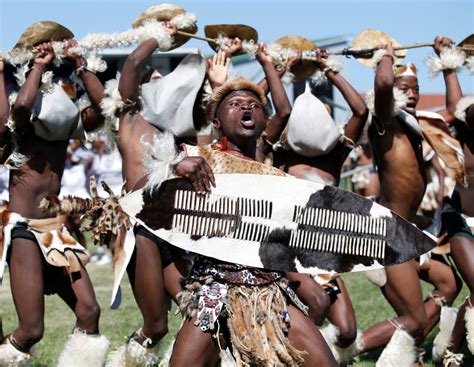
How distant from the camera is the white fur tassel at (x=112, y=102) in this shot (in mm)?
6258

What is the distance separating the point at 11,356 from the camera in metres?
6.02

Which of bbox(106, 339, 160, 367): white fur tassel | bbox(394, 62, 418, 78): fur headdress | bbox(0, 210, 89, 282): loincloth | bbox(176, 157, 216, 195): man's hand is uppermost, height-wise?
bbox(394, 62, 418, 78): fur headdress

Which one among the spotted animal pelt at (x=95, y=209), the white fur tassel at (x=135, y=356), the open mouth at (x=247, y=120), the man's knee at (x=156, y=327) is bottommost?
the white fur tassel at (x=135, y=356)

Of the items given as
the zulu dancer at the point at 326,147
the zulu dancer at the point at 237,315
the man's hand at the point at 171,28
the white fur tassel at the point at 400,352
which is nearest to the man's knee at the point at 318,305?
the zulu dancer at the point at 326,147

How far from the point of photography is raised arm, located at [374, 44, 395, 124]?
21.0ft

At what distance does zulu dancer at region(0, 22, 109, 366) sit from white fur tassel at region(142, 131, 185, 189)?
57.5 inches

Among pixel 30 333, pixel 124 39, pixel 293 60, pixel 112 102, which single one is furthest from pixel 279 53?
pixel 30 333

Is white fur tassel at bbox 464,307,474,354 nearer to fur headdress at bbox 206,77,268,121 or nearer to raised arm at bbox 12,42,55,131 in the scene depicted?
fur headdress at bbox 206,77,268,121

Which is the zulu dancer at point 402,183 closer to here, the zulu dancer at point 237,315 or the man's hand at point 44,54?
the zulu dancer at point 237,315

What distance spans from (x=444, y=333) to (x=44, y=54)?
3.57 metres

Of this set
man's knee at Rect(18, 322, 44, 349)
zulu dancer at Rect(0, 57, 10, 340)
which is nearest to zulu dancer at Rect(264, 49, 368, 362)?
man's knee at Rect(18, 322, 44, 349)

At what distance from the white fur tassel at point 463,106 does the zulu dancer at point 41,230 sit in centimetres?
276

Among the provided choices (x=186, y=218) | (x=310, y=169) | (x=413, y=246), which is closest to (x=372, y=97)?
(x=310, y=169)

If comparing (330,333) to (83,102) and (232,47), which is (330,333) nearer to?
(232,47)
